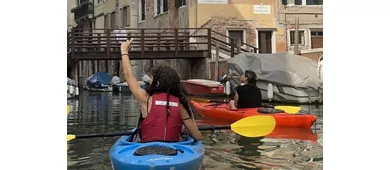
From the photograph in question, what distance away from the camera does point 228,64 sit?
17078 millimetres

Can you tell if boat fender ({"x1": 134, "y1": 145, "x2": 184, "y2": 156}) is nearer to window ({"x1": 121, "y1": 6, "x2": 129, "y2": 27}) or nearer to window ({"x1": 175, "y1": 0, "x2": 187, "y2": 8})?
window ({"x1": 175, "y1": 0, "x2": 187, "y2": 8})

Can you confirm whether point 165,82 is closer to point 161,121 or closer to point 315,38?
point 161,121

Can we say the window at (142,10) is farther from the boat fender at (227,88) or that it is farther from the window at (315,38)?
the boat fender at (227,88)

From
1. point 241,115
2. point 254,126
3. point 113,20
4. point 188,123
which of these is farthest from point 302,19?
point 188,123

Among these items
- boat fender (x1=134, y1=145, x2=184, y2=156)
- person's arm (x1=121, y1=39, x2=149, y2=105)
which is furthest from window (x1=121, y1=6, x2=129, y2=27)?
boat fender (x1=134, y1=145, x2=184, y2=156)

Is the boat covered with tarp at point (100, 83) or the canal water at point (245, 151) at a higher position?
the boat covered with tarp at point (100, 83)

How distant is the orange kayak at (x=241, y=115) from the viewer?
26.0 feet

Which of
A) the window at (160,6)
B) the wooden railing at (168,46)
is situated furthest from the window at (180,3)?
the window at (160,6)

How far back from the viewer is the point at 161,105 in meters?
4.04

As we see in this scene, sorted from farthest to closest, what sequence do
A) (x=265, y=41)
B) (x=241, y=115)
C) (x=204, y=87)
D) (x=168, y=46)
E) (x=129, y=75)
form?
(x=265, y=41)
(x=168, y=46)
(x=204, y=87)
(x=241, y=115)
(x=129, y=75)

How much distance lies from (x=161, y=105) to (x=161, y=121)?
0.41 ft

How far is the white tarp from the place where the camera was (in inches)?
560

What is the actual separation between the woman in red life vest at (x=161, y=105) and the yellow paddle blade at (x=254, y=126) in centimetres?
250
